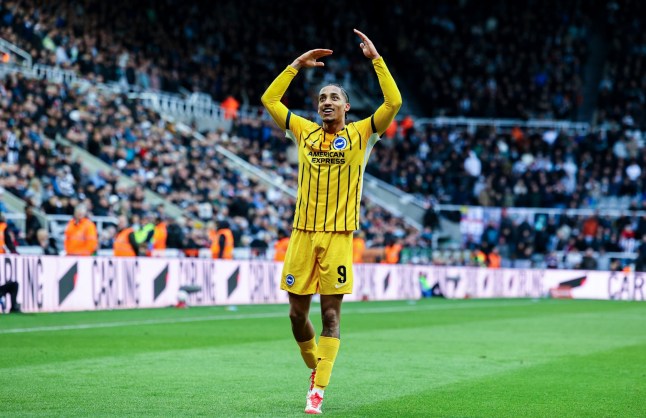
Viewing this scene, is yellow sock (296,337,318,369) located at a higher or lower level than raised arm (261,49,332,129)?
lower

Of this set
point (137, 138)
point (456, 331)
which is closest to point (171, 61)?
point (137, 138)

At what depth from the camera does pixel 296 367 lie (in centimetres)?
1141

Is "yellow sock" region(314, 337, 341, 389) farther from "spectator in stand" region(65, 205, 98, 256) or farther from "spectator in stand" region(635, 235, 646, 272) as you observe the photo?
"spectator in stand" region(635, 235, 646, 272)

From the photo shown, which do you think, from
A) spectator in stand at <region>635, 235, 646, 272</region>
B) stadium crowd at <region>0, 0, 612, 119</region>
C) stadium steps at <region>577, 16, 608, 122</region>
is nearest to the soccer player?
stadium crowd at <region>0, 0, 612, 119</region>

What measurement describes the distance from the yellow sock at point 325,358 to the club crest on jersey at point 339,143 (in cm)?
140

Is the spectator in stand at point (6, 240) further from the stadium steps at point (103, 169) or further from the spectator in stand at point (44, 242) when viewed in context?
the stadium steps at point (103, 169)

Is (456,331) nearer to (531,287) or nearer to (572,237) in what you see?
(531,287)

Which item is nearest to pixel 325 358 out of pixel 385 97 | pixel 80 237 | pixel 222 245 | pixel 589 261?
pixel 385 97

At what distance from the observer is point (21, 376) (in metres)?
9.77

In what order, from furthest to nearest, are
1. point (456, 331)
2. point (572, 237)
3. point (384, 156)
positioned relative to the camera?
1. point (384, 156)
2. point (572, 237)
3. point (456, 331)

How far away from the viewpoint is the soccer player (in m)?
8.20

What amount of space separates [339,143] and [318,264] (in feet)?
2.96

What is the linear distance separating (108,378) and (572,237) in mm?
30970

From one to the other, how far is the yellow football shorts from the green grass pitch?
34.6 inches
